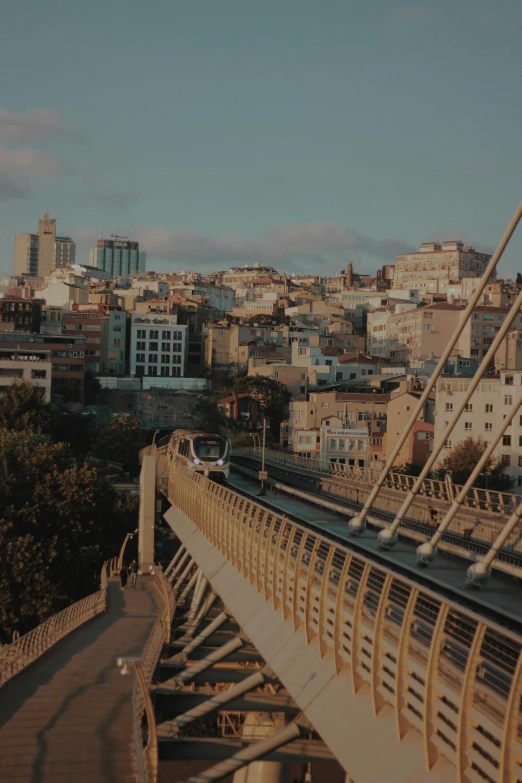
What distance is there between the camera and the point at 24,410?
256ft

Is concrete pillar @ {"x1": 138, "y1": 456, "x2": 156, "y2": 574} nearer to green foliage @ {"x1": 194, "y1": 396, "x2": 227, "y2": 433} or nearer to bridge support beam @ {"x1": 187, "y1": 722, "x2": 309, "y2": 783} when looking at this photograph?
bridge support beam @ {"x1": 187, "y1": 722, "x2": 309, "y2": 783}

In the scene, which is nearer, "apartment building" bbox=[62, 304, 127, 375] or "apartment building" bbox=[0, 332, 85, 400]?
"apartment building" bbox=[0, 332, 85, 400]

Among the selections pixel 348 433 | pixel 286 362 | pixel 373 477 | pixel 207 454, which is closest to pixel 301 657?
pixel 207 454

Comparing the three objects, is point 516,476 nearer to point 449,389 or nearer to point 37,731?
point 449,389

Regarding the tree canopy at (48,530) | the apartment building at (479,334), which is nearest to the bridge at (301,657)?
the tree canopy at (48,530)

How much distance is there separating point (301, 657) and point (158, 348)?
98.7 m

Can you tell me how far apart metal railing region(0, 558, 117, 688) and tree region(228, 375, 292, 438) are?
180ft

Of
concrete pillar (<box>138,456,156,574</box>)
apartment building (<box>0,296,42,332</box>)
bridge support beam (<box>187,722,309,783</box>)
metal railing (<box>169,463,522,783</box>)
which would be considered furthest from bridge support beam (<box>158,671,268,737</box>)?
apartment building (<box>0,296,42,332</box>)

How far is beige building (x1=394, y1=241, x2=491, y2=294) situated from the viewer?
186250 mm

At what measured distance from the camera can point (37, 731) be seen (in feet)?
64.3

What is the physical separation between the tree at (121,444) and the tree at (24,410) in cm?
416

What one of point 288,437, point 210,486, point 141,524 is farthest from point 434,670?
point 288,437

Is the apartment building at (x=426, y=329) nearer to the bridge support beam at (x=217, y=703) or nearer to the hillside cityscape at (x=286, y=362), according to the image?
the hillside cityscape at (x=286, y=362)

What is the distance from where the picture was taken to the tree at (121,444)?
79000 mm
